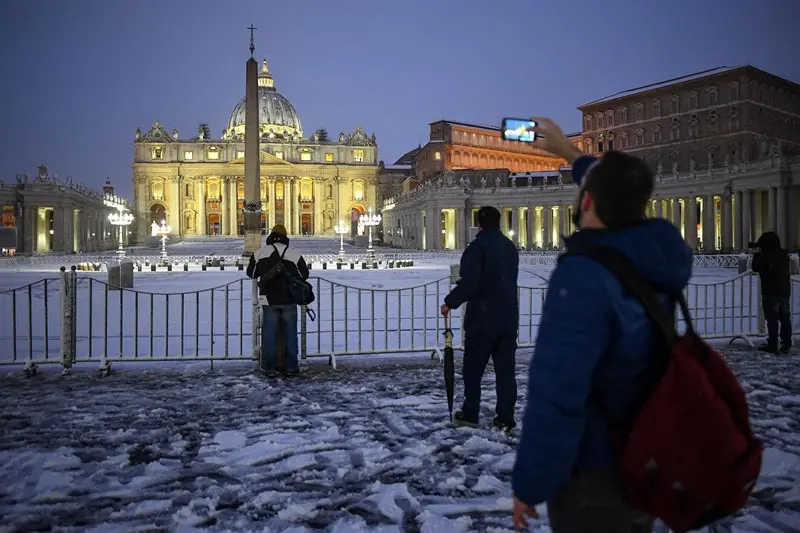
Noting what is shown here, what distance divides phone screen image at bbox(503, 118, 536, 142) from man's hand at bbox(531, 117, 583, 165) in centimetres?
6

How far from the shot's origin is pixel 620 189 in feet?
7.49

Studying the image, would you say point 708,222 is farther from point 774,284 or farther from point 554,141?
point 554,141

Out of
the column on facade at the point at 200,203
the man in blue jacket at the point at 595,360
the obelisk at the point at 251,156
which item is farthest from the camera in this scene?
the column on facade at the point at 200,203

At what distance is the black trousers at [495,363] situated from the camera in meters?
5.85

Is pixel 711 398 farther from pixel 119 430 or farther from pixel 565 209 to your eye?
pixel 565 209

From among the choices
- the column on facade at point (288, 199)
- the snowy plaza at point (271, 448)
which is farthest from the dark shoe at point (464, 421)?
the column on facade at point (288, 199)

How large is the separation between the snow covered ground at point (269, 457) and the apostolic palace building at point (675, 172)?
4569 centimetres

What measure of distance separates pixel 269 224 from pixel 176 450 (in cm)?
11411

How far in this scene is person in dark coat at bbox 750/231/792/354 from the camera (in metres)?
9.49

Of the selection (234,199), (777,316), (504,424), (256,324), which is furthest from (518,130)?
(234,199)

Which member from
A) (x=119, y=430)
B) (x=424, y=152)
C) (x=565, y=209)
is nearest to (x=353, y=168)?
(x=424, y=152)

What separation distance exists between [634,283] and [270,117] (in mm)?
127376

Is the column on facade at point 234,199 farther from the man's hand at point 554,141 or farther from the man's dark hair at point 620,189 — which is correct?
the man's dark hair at point 620,189

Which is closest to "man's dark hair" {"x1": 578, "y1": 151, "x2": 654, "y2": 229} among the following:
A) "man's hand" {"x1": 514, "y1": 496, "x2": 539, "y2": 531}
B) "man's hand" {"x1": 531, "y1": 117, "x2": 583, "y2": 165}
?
"man's hand" {"x1": 531, "y1": 117, "x2": 583, "y2": 165}
